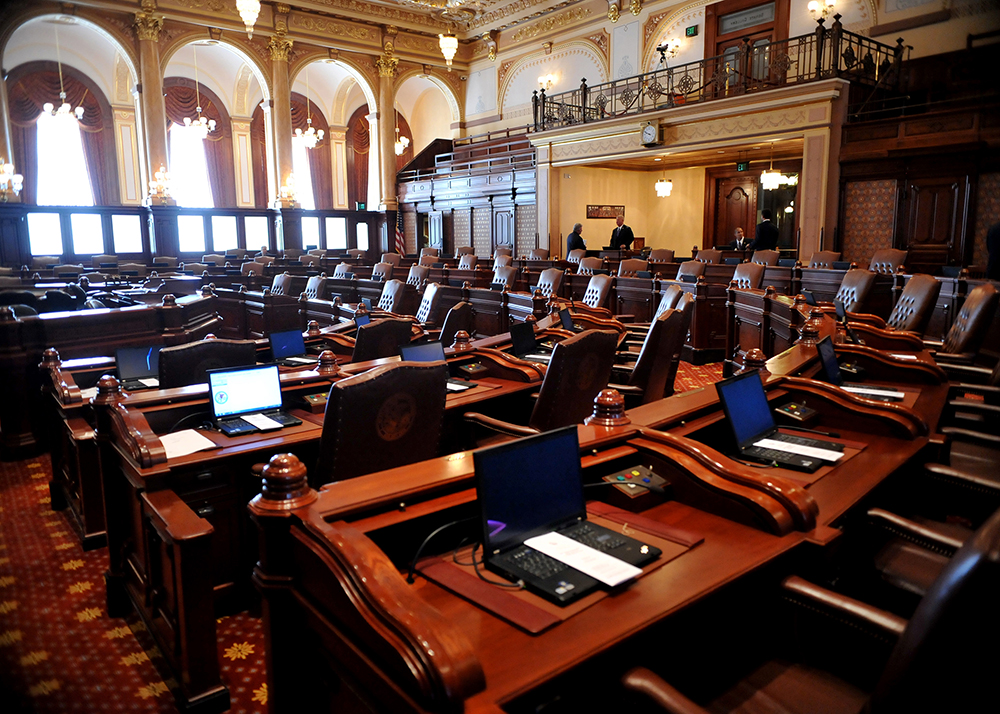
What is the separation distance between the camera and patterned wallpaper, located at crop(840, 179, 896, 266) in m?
10.1

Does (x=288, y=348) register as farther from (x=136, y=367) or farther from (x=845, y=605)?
(x=845, y=605)

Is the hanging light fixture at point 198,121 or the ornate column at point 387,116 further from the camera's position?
the ornate column at point 387,116

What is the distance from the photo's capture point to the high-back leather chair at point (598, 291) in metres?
7.10

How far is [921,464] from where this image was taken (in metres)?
2.42

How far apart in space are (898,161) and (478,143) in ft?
38.1

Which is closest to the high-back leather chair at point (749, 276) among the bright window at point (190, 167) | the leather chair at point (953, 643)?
the leather chair at point (953, 643)

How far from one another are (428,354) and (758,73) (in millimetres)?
12505

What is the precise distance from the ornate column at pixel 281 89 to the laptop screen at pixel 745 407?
54.4 feet

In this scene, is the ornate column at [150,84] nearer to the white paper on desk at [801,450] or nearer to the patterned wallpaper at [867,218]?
the patterned wallpaper at [867,218]

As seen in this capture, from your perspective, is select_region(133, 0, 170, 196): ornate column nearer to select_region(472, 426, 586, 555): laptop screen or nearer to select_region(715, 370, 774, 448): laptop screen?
select_region(715, 370, 774, 448): laptop screen

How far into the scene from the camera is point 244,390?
9.67ft

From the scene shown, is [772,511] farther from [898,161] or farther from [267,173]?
[267,173]

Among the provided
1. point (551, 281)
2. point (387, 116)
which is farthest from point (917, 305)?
point (387, 116)

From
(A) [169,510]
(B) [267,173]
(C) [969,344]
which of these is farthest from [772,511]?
(B) [267,173]
